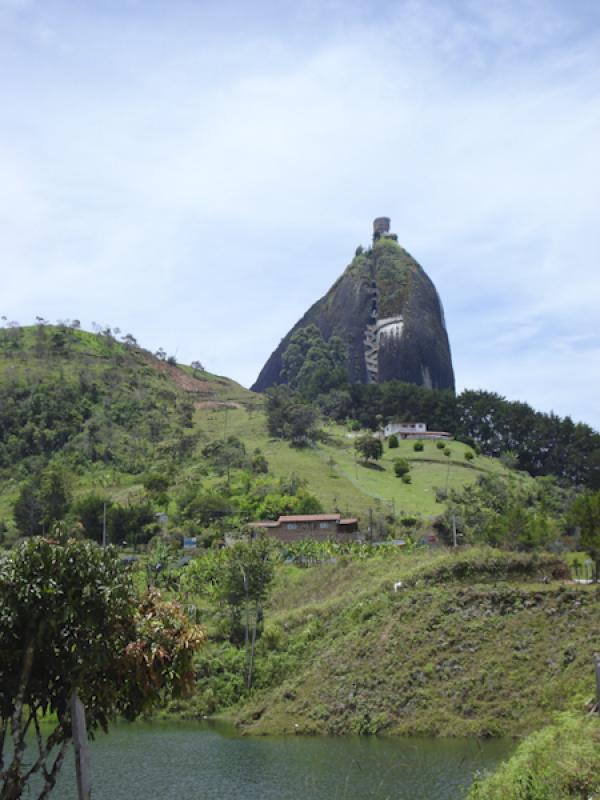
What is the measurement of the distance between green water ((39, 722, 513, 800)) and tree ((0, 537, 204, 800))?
1125 centimetres

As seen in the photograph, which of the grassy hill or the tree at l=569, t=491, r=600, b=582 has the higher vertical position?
the grassy hill

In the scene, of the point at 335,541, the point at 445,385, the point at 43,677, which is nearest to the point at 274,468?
the point at 335,541

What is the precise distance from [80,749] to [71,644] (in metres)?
1.83

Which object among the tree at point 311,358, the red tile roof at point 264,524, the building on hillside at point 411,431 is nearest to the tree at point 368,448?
the building on hillside at point 411,431

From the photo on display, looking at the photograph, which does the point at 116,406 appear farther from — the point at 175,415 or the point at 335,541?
the point at 335,541

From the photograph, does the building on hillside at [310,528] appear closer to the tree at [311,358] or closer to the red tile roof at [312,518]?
the red tile roof at [312,518]

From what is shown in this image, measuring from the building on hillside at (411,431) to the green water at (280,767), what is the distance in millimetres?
87976

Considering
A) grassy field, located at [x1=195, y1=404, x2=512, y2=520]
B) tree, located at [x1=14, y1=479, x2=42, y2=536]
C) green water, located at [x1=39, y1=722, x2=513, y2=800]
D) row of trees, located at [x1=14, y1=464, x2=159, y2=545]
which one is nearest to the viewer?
green water, located at [x1=39, y1=722, x2=513, y2=800]

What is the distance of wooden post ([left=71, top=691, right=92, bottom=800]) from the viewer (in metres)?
13.8

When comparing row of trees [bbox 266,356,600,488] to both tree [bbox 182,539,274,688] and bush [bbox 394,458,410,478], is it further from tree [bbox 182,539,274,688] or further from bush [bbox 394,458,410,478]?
tree [bbox 182,539,274,688]

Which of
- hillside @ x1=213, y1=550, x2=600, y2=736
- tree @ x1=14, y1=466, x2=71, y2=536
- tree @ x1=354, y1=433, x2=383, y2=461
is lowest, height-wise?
hillside @ x1=213, y1=550, x2=600, y2=736

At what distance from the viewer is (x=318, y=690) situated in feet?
159

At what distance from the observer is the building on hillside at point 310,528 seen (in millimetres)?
80625

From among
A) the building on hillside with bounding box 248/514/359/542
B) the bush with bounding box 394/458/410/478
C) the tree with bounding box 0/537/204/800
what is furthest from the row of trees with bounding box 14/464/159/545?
the tree with bounding box 0/537/204/800
